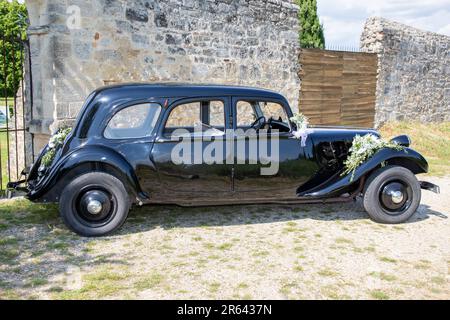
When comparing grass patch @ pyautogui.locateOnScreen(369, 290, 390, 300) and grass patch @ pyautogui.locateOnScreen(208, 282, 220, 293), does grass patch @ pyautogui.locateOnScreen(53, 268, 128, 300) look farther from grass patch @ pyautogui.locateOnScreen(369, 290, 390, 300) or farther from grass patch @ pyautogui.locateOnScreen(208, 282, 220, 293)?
grass patch @ pyautogui.locateOnScreen(369, 290, 390, 300)

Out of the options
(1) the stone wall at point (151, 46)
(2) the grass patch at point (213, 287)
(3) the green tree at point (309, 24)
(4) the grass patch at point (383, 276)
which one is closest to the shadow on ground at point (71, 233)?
(2) the grass patch at point (213, 287)

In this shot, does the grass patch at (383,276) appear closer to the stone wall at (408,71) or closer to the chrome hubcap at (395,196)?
the chrome hubcap at (395,196)

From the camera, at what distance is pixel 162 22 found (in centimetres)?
775

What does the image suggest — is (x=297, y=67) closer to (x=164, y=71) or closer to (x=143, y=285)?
(x=164, y=71)

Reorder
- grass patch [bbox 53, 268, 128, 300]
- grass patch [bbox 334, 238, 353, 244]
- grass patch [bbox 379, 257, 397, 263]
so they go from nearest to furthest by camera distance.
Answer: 1. grass patch [bbox 53, 268, 128, 300]
2. grass patch [bbox 379, 257, 397, 263]
3. grass patch [bbox 334, 238, 353, 244]

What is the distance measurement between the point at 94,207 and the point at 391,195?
3287mm

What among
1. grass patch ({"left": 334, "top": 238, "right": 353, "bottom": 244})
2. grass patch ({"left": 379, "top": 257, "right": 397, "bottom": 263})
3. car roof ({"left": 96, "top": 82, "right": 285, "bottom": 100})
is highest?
car roof ({"left": 96, "top": 82, "right": 285, "bottom": 100})

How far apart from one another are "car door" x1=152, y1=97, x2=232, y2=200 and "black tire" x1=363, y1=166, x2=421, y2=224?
5.44 ft

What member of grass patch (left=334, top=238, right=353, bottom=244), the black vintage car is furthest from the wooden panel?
grass patch (left=334, top=238, right=353, bottom=244)

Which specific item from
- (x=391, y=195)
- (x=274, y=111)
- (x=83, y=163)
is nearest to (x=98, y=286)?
(x=83, y=163)

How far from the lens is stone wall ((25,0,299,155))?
650cm

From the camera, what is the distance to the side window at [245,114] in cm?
526

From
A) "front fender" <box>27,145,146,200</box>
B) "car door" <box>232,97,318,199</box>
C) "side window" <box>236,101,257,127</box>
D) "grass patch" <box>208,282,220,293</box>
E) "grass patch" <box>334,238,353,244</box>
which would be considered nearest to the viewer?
"grass patch" <box>208,282,220,293</box>
